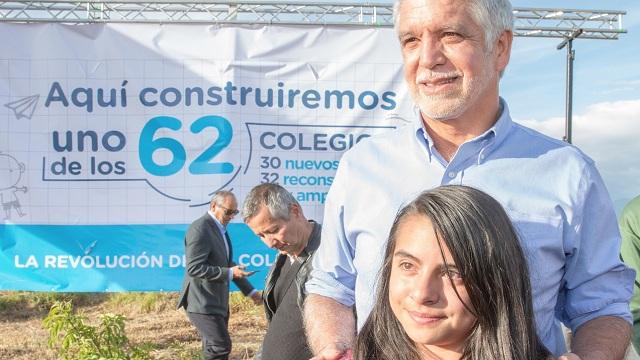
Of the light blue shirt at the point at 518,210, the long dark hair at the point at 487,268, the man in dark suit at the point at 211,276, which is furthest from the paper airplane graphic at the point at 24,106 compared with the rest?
the long dark hair at the point at 487,268

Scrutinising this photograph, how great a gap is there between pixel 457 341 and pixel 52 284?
17.8ft

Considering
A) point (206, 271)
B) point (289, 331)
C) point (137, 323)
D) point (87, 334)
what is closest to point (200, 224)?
point (206, 271)

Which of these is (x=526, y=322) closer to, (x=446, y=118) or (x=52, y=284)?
(x=446, y=118)

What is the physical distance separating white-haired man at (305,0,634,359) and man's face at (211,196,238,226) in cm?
392

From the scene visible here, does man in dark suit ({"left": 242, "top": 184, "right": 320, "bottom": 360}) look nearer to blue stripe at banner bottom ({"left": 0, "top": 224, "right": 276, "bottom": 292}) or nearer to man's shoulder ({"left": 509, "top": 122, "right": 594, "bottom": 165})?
man's shoulder ({"left": 509, "top": 122, "right": 594, "bottom": 165})

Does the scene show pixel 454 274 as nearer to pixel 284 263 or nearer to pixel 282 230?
pixel 284 263

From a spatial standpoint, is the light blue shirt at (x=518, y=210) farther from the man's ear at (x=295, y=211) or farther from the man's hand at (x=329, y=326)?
the man's ear at (x=295, y=211)

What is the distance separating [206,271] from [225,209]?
0.54m

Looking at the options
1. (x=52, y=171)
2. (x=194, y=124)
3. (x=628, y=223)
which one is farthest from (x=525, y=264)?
(x=52, y=171)

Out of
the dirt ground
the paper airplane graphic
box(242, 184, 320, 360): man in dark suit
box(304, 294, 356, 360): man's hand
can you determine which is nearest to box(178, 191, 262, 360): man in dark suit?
the dirt ground

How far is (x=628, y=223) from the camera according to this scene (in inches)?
91.7

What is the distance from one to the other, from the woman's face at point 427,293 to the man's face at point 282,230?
6.82 ft

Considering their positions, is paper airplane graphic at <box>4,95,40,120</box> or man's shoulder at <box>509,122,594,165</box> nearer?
man's shoulder at <box>509,122,594,165</box>

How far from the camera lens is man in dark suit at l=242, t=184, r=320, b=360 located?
2.26m
